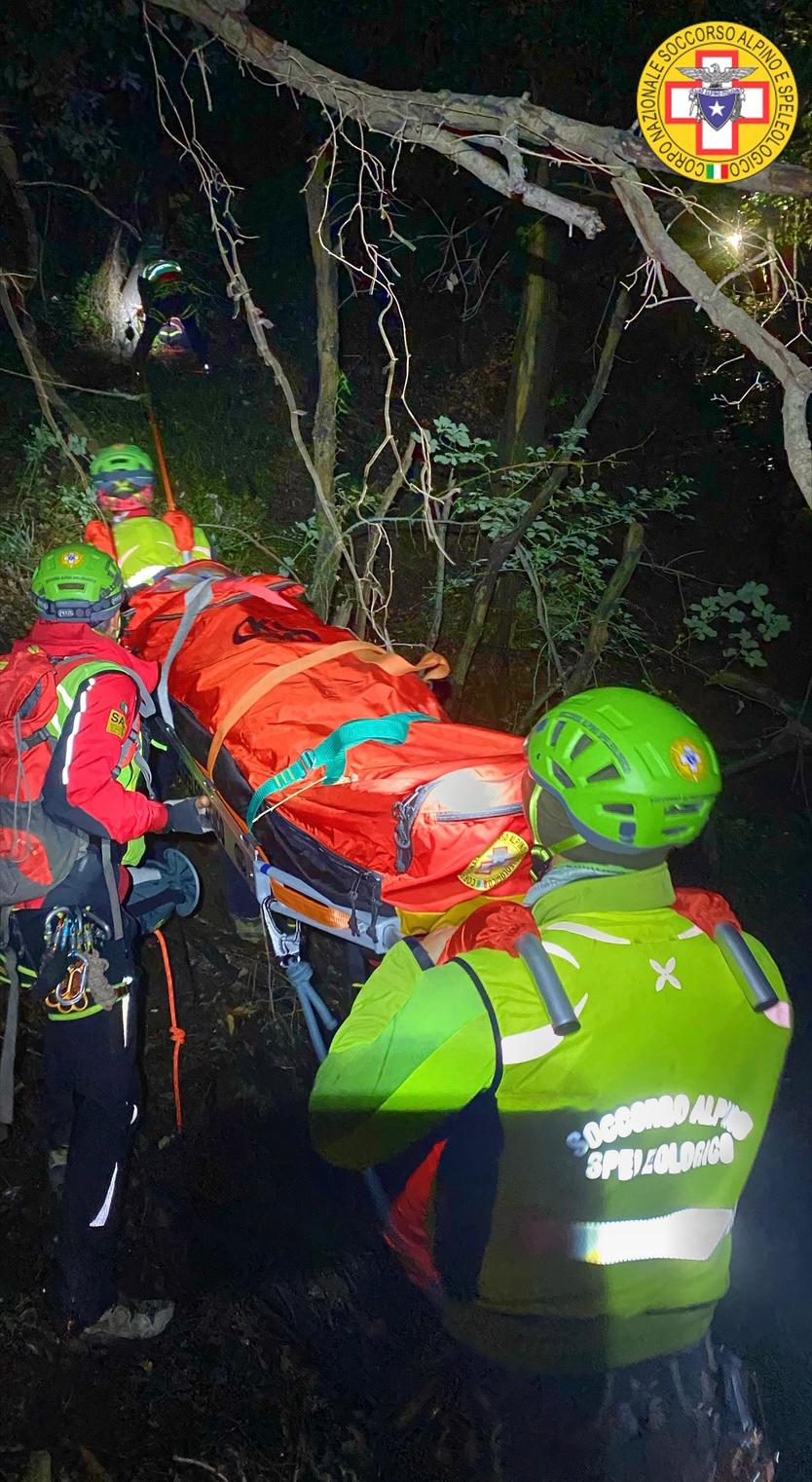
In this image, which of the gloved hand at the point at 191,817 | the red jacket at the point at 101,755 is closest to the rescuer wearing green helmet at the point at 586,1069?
the red jacket at the point at 101,755

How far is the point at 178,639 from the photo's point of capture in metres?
3.27

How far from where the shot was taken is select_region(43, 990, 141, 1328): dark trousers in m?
3.11

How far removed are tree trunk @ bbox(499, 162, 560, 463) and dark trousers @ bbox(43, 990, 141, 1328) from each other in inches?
194

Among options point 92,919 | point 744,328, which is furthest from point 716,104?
point 92,919

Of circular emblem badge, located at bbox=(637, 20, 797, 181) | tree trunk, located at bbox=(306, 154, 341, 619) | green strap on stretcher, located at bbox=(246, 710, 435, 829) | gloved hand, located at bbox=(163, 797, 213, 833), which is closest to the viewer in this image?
green strap on stretcher, located at bbox=(246, 710, 435, 829)

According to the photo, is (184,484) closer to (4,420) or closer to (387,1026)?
(4,420)

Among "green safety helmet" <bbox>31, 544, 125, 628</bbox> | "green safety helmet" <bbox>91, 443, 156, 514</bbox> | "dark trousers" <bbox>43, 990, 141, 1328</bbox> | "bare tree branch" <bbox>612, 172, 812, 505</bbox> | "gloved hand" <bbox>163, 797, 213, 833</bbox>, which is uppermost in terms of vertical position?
"bare tree branch" <bbox>612, 172, 812, 505</bbox>

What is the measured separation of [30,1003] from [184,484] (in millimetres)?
Result: 4508

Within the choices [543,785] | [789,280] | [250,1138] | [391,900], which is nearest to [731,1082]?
[543,785]

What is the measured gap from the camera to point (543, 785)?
2.20m

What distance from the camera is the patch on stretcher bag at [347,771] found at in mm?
2549

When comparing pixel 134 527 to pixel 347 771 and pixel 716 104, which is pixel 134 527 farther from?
pixel 716 104

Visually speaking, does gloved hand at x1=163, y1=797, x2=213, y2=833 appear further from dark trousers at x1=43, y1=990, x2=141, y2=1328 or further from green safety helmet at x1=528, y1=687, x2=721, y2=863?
green safety helmet at x1=528, y1=687, x2=721, y2=863

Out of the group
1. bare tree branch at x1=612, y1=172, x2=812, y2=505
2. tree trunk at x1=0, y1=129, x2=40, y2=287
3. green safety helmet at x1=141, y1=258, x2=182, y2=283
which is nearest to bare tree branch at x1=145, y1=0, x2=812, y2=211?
bare tree branch at x1=612, y1=172, x2=812, y2=505
